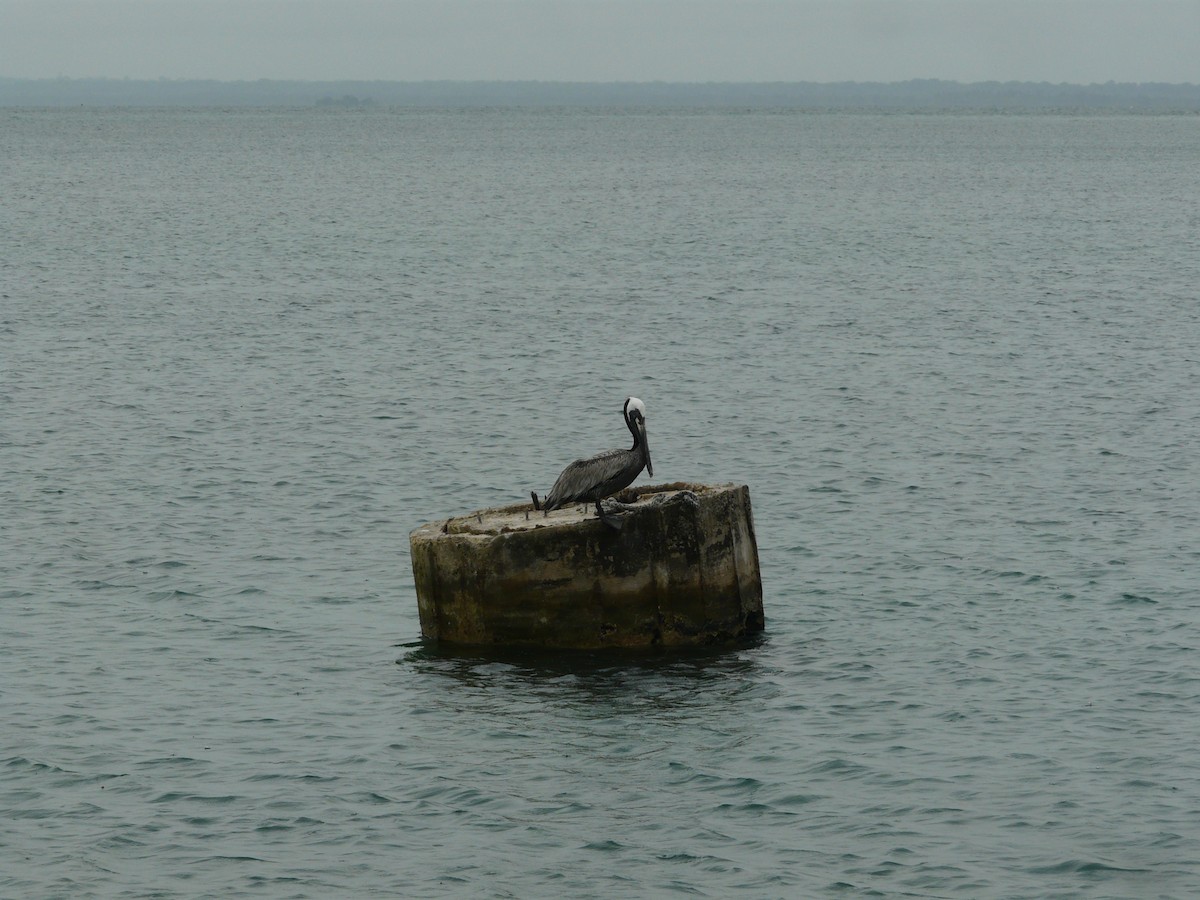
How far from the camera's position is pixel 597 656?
1828 cm

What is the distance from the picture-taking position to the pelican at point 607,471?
1842 centimetres

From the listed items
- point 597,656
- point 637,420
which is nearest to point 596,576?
point 597,656

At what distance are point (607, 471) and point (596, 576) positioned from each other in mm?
1203

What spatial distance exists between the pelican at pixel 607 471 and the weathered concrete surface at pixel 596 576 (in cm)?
26

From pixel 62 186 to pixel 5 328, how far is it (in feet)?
234

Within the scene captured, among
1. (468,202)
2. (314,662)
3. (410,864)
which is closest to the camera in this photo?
(410,864)

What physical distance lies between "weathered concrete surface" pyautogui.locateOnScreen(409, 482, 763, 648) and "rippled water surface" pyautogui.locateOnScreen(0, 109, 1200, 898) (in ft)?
1.50

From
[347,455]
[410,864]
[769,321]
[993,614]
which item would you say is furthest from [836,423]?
[410,864]

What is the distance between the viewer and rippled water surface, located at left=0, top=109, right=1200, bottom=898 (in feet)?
46.2

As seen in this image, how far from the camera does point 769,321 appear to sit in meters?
47.6

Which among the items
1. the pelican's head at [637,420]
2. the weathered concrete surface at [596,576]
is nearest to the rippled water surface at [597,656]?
the weathered concrete surface at [596,576]

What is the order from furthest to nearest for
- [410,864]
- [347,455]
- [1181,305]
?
[1181,305] < [347,455] < [410,864]

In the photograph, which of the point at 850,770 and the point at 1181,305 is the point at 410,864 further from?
the point at 1181,305

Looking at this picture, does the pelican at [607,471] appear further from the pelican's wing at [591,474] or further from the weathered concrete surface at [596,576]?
the weathered concrete surface at [596,576]
